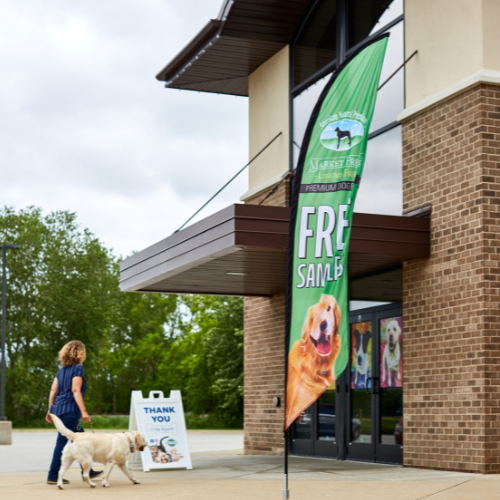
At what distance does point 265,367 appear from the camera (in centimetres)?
1639

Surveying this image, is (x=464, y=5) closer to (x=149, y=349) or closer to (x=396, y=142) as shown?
(x=396, y=142)

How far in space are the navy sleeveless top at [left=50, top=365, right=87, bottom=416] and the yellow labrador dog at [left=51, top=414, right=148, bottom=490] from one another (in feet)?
1.11

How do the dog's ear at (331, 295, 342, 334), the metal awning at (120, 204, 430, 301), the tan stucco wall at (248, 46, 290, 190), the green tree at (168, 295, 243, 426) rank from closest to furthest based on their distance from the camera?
the dog's ear at (331, 295, 342, 334) < the metal awning at (120, 204, 430, 301) < the tan stucco wall at (248, 46, 290, 190) < the green tree at (168, 295, 243, 426)

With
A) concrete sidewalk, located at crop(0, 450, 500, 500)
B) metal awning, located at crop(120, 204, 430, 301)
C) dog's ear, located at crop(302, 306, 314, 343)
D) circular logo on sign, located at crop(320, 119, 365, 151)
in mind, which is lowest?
concrete sidewalk, located at crop(0, 450, 500, 500)

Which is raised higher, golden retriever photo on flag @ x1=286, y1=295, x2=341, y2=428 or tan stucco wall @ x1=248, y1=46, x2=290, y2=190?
tan stucco wall @ x1=248, y1=46, x2=290, y2=190

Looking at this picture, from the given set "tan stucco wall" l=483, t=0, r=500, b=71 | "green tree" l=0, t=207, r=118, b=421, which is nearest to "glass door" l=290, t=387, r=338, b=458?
"tan stucco wall" l=483, t=0, r=500, b=71

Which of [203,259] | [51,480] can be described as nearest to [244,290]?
[203,259]

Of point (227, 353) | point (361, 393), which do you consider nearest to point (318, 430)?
point (361, 393)

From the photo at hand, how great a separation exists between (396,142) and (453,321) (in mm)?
3368

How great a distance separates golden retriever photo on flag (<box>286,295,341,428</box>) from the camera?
7.81m

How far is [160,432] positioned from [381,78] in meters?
6.80

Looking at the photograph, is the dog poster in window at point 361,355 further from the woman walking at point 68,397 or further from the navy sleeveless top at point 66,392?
the navy sleeveless top at point 66,392

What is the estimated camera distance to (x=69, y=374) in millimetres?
10125

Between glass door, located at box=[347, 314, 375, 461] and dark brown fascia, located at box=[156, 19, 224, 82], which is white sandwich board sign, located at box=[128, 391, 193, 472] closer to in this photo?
glass door, located at box=[347, 314, 375, 461]
